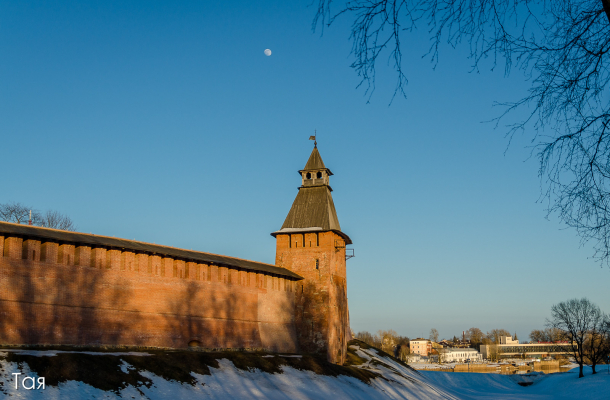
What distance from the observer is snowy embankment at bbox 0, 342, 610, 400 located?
18.1 m

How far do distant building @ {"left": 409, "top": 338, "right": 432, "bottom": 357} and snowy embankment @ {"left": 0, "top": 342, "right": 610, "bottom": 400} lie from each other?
120886 millimetres

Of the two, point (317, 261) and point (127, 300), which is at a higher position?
point (317, 261)

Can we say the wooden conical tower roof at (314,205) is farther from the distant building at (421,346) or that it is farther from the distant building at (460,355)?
the distant building at (421,346)

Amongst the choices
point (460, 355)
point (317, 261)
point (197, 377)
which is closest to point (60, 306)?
point (197, 377)

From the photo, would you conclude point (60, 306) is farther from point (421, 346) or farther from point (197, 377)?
point (421, 346)

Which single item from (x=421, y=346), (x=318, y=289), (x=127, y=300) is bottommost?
(x=421, y=346)

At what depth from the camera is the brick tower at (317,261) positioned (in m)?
37.0

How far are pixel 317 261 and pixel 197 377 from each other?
17147 millimetres

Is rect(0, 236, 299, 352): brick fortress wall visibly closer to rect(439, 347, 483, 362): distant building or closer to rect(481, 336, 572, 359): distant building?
rect(439, 347, 483, 362): distant building

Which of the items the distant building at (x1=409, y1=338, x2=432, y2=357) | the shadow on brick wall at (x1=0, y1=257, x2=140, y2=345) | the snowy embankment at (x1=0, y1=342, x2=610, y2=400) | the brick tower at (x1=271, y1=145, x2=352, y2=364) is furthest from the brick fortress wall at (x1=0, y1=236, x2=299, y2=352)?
the distant building at (x1=409, y1=338, x2=432, y2=357)

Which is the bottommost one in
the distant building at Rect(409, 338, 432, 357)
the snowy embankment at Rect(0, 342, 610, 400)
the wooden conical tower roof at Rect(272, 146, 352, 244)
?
the distant building at Rect(409, 338, 432, 357)

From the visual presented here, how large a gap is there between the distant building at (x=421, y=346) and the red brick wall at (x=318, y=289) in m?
125

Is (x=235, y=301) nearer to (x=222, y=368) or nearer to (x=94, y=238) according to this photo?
(x=222, y=368)

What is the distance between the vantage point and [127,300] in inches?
1011
